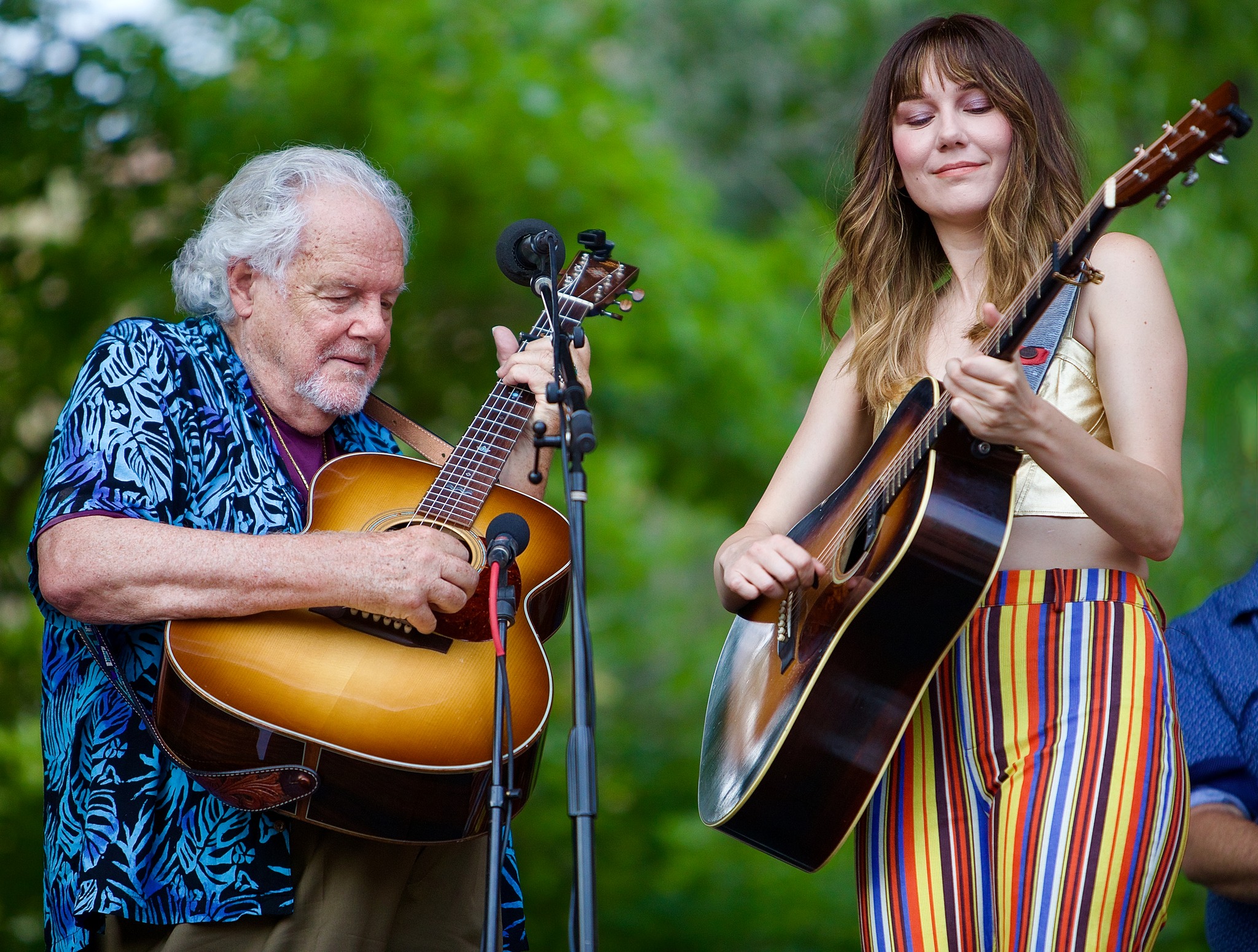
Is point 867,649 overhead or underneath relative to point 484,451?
overhead

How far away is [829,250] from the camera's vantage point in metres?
2.57

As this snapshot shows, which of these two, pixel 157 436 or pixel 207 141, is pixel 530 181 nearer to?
pixel 207 141

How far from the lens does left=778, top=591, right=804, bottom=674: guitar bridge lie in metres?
2.03

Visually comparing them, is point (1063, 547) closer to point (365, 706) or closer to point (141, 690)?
point (365, 706)

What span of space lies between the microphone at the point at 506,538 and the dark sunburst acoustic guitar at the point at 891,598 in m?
0.46

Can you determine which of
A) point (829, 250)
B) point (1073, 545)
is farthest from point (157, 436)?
point (1073, 545)

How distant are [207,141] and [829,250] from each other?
8.88 ft

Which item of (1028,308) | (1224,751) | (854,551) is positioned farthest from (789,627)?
(1224,751)

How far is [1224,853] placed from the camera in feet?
7.59

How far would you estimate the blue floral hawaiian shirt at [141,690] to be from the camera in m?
2.04

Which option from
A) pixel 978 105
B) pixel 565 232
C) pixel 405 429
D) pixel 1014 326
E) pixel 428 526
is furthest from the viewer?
pixel 565 232

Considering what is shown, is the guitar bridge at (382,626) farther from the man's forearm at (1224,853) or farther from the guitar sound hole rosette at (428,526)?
the man's forearm at (1224,853)

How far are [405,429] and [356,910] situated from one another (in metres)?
1.00

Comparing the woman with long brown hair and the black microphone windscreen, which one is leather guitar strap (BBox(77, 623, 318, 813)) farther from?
the woman with long brown hair
